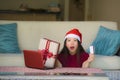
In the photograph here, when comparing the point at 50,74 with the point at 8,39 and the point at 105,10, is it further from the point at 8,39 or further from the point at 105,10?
the point at 105,10

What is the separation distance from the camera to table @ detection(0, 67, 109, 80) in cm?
187

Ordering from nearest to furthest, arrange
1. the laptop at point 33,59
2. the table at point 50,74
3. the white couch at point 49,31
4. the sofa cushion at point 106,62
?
the table at point 50,74, the laptop at point 33,59, the sofa cushion at point 106,62, the white couch at point 49,31

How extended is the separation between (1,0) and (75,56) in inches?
177

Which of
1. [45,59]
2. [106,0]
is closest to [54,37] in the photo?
[45,59]

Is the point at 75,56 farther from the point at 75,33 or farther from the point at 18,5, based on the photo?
the point at 18,5

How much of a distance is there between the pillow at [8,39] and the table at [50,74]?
4.47 ft

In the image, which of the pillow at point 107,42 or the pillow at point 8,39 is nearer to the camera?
the pillow at point 107,42

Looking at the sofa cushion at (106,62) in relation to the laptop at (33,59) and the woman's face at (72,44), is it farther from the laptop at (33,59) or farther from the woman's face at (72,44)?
the laptop at (33,59)

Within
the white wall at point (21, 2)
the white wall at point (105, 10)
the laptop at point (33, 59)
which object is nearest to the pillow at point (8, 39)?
the laptop at point (33, 59)

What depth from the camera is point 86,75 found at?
6.37ft

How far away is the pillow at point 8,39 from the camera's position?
11.3 feet

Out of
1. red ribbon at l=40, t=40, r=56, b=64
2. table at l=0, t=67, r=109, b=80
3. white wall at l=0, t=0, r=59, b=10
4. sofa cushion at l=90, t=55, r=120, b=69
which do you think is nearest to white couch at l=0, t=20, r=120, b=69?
sofa cushion at l=90, t=55, r=120, b=69

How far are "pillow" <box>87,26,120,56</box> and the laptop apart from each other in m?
1.38

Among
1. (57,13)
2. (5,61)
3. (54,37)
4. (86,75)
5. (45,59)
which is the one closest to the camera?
(86,75)
